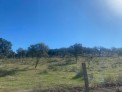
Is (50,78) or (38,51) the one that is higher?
(38,51)

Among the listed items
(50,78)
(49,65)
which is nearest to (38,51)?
(49,65)

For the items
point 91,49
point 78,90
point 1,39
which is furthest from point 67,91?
point 91,49

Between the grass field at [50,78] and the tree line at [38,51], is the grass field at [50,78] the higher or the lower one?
the lower one

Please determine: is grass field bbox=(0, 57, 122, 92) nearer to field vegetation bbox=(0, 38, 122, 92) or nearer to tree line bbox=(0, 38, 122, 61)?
field vegetation bbox=(0, 38, 122, 92)

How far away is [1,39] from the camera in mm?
127938

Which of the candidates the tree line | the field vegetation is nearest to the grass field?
the field vegetation

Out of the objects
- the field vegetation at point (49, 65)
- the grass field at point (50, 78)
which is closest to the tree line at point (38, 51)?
the field vegetation at point (49, 65)

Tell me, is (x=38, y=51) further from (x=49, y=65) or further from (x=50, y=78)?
(x=50, y=78)

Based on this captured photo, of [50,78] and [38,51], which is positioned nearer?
[50,78]

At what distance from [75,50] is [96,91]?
7999 cm

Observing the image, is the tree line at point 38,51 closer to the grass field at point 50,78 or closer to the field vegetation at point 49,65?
the field vegetation at point 49,65

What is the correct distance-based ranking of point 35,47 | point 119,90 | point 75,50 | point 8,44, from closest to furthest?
point 119,90 < point 35,47 < point 75,50 < point 8,44

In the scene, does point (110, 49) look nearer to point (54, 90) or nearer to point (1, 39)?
point (1, 39)

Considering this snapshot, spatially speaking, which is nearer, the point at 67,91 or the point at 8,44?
the point at 67,91
